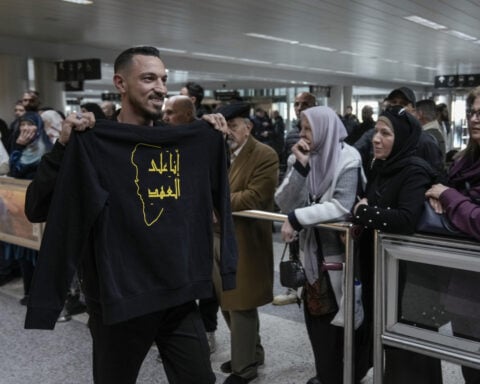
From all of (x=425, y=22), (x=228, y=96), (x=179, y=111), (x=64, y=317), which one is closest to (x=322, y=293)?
(x=179, y=111)

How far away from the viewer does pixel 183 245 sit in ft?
6.26

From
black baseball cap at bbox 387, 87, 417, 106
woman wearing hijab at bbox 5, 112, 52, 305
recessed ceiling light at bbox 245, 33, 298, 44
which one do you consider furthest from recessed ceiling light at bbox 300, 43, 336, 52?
woman wearing hijab at bbox 5, 112, 52, 305

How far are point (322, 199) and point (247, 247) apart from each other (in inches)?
23.7

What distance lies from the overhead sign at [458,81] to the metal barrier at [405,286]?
1709cm

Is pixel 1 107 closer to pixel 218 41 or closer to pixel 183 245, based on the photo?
pixel 218 41

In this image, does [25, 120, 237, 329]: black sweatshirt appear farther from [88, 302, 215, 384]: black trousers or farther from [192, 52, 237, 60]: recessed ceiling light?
[192, 52, 237, 60]: recessed ceiling light

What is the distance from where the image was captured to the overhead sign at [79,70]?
41.0ft

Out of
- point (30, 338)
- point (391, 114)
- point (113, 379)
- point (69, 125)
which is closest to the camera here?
point (69, 125)

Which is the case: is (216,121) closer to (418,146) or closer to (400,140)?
(400,140)

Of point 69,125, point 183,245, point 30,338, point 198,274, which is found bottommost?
point 30,338

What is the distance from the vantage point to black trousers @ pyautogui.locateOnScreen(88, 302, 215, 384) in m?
1.88

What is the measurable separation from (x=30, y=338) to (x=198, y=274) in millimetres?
2336

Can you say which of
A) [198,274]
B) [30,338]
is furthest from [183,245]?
[30,338]

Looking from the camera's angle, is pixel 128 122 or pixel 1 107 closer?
pixel 128 122
